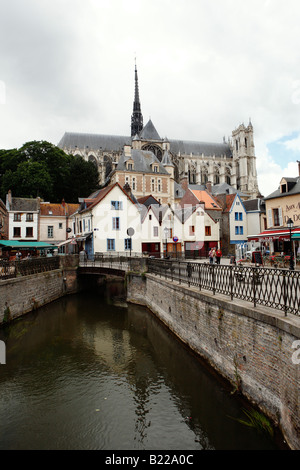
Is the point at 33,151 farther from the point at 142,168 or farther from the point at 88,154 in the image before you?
the point at 88,154

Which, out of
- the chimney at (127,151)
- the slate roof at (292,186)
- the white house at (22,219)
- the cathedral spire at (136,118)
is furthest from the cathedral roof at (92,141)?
the slate roof at (292,186)

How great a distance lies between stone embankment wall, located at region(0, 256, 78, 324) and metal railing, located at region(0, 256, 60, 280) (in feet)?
1.46

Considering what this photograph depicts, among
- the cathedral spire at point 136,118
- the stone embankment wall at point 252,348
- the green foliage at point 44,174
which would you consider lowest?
the stone embankment wall at point 252,348

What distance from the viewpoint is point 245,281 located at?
364 inches

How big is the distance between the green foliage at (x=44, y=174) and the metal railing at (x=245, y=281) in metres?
37.9

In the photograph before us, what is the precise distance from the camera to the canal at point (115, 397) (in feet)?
23.7

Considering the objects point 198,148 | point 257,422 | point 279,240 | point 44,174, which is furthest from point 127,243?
point 198,148

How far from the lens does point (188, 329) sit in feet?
40.5

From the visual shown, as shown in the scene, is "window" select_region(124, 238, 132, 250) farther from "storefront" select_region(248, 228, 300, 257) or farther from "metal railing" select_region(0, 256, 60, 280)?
"storefront" select_region(248, 228, 300, 257)

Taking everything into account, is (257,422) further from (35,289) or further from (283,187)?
(283,187)

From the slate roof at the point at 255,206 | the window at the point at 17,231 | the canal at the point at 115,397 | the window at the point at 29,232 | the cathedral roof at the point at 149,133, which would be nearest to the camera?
the canal at the point at 115,397

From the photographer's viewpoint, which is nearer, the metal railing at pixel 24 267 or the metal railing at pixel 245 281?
the metal railing at pixel 245 281

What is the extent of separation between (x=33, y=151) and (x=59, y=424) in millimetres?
51546

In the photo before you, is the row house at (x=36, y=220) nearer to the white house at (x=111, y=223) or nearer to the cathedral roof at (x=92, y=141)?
the white house at (x=111, y=223)
